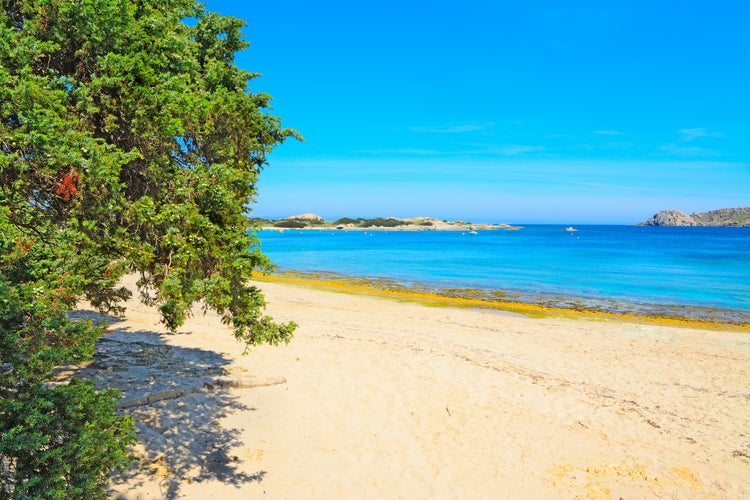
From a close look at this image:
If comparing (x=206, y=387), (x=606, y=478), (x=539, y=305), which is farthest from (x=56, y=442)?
(x=539, y=305)

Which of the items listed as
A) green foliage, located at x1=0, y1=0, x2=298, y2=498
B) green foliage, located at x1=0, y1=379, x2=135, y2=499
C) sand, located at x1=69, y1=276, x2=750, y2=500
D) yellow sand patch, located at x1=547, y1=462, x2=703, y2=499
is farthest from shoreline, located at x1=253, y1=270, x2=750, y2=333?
green foliage, located at x1=0, y1=379, x2=135, y2=499

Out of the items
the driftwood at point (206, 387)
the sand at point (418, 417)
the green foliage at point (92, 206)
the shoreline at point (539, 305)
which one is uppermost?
the green foliage at point (92, 206)

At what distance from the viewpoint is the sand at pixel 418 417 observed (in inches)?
316

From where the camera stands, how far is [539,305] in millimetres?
30703

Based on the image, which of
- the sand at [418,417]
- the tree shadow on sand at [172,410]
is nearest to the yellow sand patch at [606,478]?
the sand at [418,417]

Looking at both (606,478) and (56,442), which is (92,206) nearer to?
(56,442)

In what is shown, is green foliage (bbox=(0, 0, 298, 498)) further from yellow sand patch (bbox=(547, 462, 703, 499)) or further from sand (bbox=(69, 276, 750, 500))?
yellow sand patch (bbox=(547, 462, 703, 499))

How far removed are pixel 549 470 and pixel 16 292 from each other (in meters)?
8.75

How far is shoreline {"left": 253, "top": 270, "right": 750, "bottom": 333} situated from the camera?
26.6m

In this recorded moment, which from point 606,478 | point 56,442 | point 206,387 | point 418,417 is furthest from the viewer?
point 206,387

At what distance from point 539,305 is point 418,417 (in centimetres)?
2259

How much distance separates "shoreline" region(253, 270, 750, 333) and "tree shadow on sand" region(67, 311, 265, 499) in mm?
19228

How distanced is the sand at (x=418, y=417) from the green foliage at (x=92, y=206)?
251 cm

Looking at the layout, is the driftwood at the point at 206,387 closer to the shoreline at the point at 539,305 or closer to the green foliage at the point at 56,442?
the green foliage at the point at 56,442
